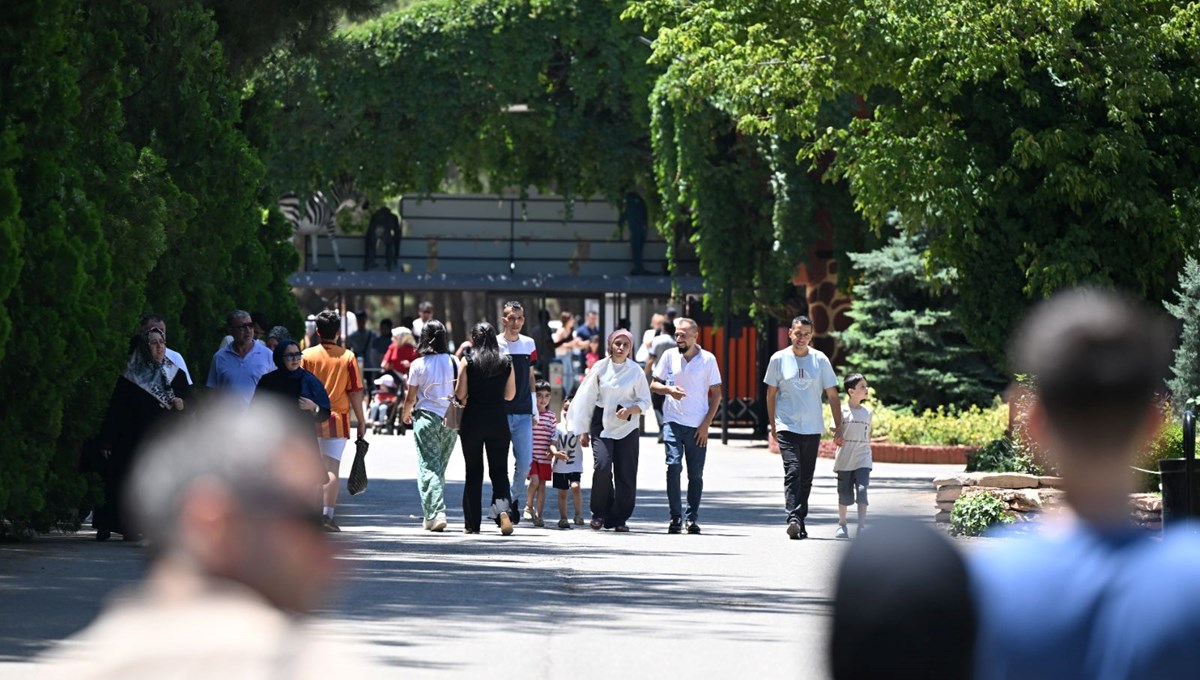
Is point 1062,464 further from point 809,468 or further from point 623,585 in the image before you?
point 809,468

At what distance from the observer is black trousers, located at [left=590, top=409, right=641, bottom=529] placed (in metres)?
17.5

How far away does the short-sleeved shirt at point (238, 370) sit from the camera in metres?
17.0

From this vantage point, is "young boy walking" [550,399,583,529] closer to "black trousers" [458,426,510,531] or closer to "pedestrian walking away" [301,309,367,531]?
"black trousers" [458,426,510,531]

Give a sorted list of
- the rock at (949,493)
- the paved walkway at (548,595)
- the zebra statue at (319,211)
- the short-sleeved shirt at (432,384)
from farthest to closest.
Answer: the zebra statue at (319,211)
the rock at (949,493)
the short-sleeved shirt at (432,384)
the paved walkway at (548,595)

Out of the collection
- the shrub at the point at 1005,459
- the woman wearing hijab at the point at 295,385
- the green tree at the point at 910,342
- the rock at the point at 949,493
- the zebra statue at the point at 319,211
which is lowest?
the rock at the point at 949,493

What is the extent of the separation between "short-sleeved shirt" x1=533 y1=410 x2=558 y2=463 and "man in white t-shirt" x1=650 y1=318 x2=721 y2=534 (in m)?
0.97

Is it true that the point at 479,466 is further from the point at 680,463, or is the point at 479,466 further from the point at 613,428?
the point at 680,463

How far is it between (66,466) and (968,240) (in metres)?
9.44

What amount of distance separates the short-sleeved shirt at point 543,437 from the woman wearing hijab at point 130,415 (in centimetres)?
304

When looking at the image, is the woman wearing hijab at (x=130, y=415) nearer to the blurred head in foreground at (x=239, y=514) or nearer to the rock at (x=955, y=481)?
the rock at (x=955, y=481)

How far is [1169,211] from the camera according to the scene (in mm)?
20672

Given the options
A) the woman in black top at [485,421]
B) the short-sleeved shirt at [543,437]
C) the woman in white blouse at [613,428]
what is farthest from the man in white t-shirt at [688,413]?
the woman in black top at [485,421]

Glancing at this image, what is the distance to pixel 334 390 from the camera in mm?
17219

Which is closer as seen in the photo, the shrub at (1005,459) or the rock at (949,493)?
the rock at (949,493)
